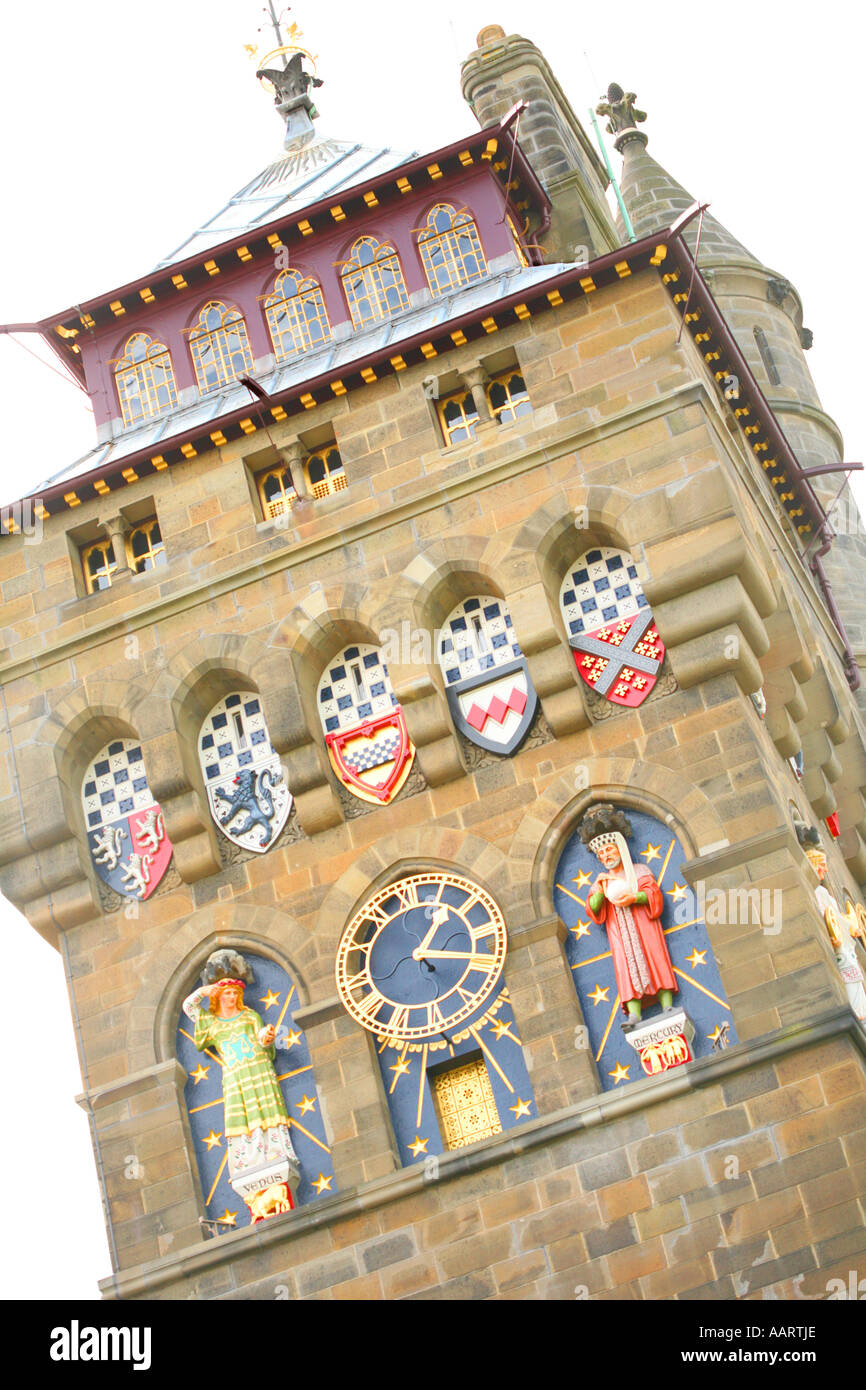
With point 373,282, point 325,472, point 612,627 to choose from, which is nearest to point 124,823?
point 325,472

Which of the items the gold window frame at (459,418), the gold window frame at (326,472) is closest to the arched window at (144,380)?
the gold window frame at (326,472)

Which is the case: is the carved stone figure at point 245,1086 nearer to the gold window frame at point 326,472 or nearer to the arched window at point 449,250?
the gold window frame at point 326,472

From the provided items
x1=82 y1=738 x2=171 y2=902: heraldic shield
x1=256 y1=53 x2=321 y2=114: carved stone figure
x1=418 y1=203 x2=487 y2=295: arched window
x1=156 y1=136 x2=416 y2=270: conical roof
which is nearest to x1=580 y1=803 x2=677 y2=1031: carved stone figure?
x1=82 y1=738 x2=171 y2=902: heraldic shield

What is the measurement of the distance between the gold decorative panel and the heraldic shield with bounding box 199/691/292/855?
3.58m

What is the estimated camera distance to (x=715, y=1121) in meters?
24.8

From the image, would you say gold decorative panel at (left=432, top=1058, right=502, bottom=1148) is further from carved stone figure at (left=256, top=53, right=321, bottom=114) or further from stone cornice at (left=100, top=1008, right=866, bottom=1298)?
carved stone figure at (left=256, top=53, right=321, bottom=114)

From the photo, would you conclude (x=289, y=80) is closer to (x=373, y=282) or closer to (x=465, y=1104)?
(x=373, y=282)

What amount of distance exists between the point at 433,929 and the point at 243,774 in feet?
10.5

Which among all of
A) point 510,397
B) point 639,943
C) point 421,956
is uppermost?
point 510,397

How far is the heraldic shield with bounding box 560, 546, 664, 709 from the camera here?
89.4ft

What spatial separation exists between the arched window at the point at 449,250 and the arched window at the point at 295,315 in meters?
1.48

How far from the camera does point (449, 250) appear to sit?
31.3 metres

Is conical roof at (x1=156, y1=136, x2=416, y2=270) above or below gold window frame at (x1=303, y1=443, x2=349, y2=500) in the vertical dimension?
above

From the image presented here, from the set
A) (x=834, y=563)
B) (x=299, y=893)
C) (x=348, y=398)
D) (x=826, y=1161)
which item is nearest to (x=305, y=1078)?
(x=299, y=893)
